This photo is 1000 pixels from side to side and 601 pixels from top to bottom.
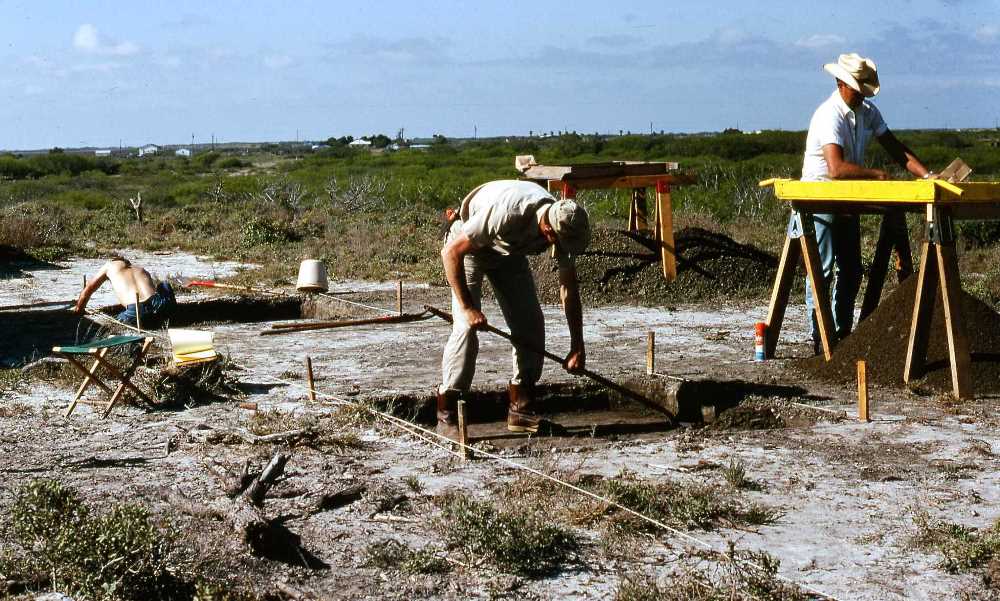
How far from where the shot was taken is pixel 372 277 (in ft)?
44.8

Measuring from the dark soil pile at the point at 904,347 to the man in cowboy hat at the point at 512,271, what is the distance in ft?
7.16

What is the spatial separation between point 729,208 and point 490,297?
10.4m

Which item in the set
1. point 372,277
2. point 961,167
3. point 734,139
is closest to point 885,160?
point 734,139

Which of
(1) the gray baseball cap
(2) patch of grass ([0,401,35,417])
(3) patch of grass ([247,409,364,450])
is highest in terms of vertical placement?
(1) the gray baseball cap

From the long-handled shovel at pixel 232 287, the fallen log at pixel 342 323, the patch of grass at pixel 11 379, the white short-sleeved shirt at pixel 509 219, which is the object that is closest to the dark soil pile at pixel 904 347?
the white short-sleeved shirt at pixel 509 219

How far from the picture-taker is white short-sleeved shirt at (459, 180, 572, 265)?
20.1 feet

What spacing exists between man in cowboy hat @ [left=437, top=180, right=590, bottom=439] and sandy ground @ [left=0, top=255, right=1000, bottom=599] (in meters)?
0.40

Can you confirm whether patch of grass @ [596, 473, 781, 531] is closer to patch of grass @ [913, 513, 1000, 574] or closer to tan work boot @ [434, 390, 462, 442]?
patch of grass @ [913, 513, 1000, 574]

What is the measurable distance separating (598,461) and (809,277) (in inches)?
112

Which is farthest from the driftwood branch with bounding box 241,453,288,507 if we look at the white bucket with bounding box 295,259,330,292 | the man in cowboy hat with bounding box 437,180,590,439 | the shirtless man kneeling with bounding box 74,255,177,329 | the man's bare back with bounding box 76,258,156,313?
the white bucket with bounding box 295,259,330,292

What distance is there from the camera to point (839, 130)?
7809mm

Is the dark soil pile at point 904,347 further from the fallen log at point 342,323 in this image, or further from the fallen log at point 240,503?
the fallen log at point 240,503

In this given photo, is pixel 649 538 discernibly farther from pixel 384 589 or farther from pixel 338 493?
pixel 338 493

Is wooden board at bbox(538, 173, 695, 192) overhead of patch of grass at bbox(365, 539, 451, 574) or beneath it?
overhead
